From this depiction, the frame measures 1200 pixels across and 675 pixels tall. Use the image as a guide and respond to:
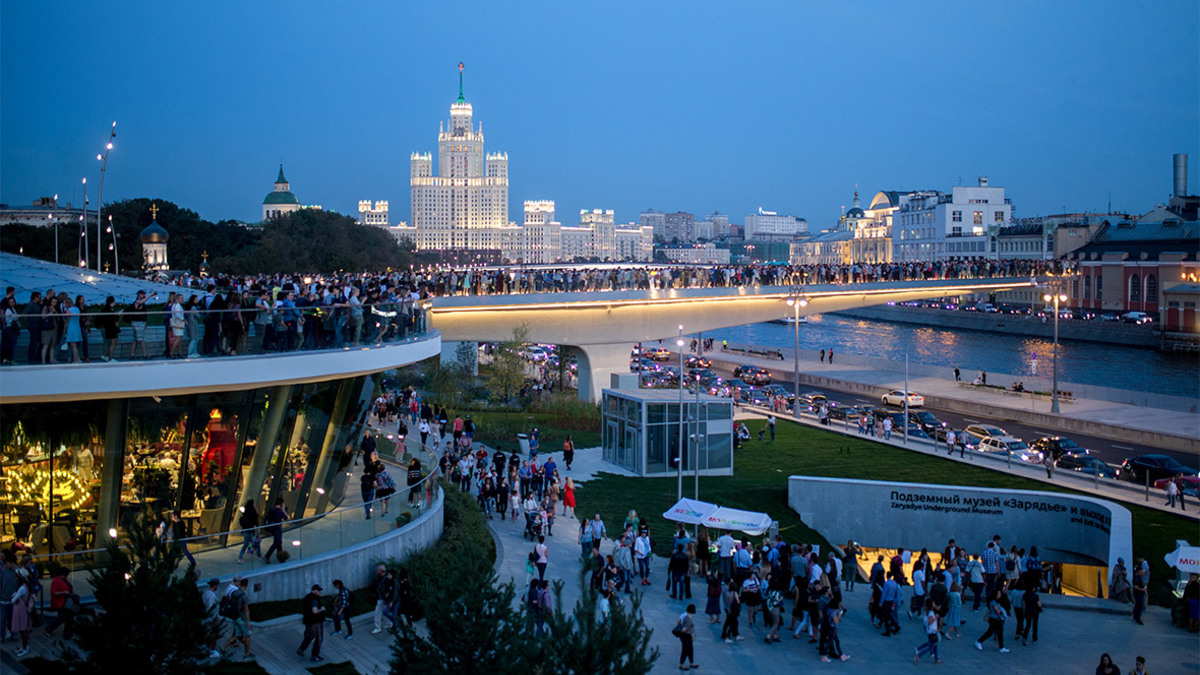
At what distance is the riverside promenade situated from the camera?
38969 mm

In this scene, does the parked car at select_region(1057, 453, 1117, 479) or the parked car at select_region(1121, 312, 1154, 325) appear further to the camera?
the parked car at select_region(1121, 312, 1154, 325)

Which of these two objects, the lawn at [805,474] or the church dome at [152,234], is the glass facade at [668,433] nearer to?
the lawn at [805,474]

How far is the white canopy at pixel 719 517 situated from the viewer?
18.1 meters

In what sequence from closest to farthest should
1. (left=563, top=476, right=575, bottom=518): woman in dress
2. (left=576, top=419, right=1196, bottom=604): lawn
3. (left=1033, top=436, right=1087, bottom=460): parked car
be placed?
1. (left=563, top=476, right=575, bottom=518): woman in dress
2. (left=576, top=419, right=1196, bottom=604): lawn
3. (left=1033, top=436, right=1087, bottom=460): parked car

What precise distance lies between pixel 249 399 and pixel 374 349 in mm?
2238

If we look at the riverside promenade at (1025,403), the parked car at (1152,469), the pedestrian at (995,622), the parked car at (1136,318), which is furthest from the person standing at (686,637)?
the parked car at (1136,318)

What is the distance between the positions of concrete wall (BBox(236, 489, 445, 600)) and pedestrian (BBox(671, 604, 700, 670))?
4.56m

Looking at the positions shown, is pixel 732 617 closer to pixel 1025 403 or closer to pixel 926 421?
pixel 926 421

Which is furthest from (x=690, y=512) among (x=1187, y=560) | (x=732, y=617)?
(x=1187, y=560)

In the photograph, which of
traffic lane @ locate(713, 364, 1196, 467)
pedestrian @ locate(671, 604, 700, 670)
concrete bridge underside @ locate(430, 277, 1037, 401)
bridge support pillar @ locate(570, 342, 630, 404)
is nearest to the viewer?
pedestrian @ locate(671, 604, 700, 670)

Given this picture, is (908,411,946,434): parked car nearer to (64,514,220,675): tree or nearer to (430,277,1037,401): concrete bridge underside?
(430,277,1037,401): concrete bridge underside

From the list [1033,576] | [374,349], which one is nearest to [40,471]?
[374,349]

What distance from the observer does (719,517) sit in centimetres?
1833

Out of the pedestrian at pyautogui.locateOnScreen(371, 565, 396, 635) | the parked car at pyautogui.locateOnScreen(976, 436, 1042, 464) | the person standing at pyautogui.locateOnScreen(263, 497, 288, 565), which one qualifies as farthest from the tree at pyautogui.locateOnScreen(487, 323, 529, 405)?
the pedestrian at pyautogui.locateOnScreen(371, 565, 396, 635)
